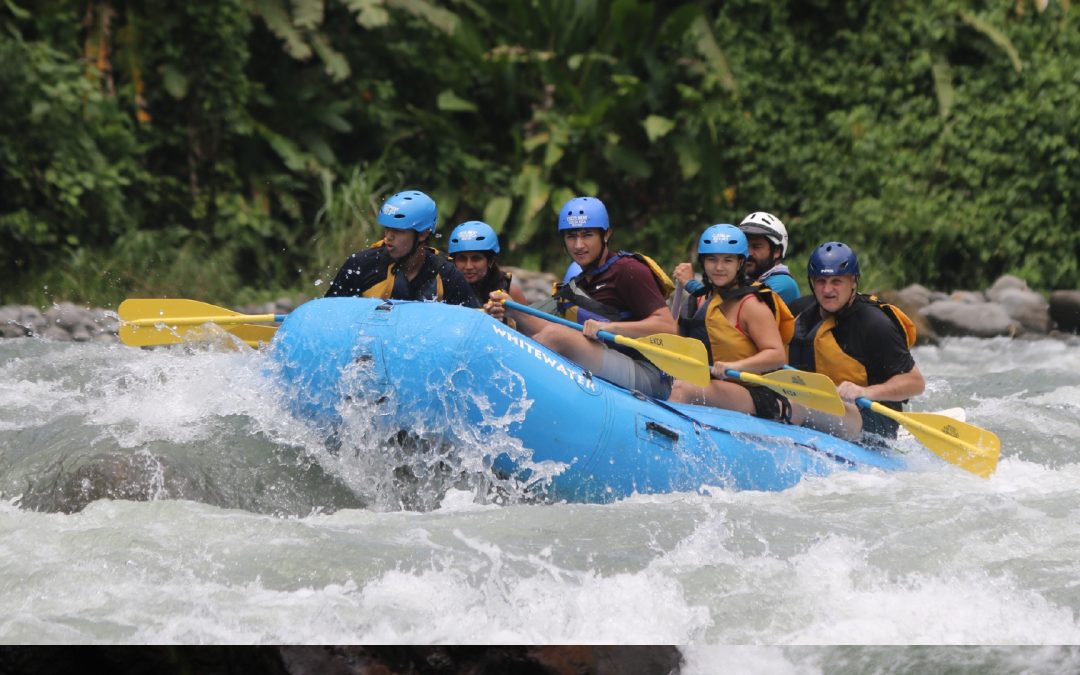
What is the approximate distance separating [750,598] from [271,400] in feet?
7.21

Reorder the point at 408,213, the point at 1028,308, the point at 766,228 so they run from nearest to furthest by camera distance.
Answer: the point at 408,213
the point at 766,228
the point at 1028,308

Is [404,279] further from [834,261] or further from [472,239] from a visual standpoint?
[834,261]

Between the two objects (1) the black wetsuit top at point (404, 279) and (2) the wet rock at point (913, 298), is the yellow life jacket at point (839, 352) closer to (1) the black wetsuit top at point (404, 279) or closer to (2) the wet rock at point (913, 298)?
(1) the black wetsuit top at point (404, 279)

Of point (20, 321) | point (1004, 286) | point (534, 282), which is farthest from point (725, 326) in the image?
point (1004, 286)

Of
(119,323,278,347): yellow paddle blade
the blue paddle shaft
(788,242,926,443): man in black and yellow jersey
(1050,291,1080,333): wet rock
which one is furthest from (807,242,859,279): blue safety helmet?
(1050,291,1080,333): wet rock

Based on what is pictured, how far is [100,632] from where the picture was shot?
13.2 ft

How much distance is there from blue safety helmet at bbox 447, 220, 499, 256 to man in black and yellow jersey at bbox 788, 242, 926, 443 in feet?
5.17

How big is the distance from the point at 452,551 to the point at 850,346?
8.29 ft

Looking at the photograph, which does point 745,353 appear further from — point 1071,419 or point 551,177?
point 551,177

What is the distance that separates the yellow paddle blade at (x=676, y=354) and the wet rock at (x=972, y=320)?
6214 millimetres

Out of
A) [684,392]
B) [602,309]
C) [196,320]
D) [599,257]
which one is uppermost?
[599,257]

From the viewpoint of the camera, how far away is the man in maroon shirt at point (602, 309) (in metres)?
6.11

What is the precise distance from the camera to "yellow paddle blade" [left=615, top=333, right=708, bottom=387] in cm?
598

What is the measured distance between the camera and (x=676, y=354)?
5.99 metres
